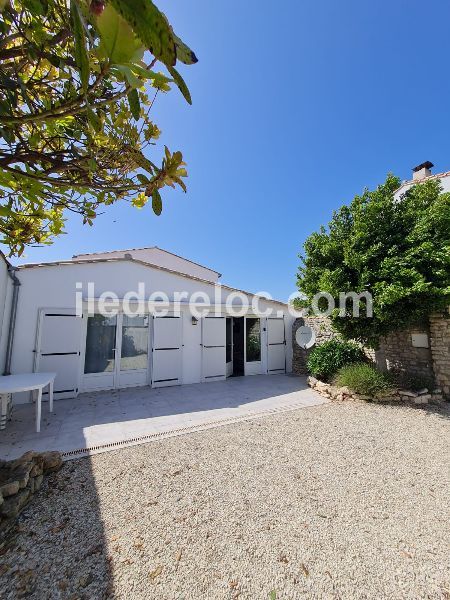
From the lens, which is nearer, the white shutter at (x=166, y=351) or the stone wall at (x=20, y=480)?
the stone wall at (x=20, y=480)

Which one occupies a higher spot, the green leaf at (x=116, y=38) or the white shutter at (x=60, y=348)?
the green leaf at (x=116, y=38)

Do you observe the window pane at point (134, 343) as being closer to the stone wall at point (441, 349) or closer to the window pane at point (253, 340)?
the window pane at point (253, 340)

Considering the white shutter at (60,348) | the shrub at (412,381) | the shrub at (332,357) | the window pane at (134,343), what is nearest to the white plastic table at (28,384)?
the white shutter at (60,348)

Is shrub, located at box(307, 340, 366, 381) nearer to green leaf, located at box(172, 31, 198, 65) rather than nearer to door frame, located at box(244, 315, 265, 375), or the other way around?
door frame, located at box(244, 315, 265, 375)

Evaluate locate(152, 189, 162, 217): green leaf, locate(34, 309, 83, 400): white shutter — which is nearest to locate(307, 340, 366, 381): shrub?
locate(34, 309, 83, 400): white shutter

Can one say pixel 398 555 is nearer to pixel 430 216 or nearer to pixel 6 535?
pixel 6 535

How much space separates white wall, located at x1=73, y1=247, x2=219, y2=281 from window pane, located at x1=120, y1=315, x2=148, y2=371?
6.53m

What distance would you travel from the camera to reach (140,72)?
67 centimetres

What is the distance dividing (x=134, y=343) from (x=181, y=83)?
25.8 ft

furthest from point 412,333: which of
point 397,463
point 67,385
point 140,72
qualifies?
point 67,385

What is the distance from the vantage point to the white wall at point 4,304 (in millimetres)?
5662

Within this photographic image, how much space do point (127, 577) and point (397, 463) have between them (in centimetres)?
366

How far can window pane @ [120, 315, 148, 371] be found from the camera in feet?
25.1

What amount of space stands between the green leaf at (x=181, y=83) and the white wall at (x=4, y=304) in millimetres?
6796
